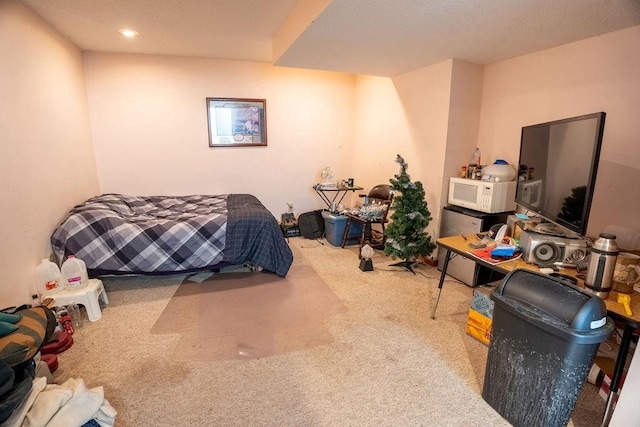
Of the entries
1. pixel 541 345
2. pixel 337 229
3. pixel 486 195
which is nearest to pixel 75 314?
pixel 337 229

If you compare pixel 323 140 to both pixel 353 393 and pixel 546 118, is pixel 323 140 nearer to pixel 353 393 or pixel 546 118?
pixel 546 118

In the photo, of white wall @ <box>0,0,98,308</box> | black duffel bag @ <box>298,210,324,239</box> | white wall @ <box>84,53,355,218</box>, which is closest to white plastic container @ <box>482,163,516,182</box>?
black duffel bag @ <box>298,210,324,239</box>

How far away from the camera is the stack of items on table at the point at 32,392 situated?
112 cm

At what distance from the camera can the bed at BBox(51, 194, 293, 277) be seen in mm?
2660

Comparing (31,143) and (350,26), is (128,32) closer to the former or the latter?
(31,143)

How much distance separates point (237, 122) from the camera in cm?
428

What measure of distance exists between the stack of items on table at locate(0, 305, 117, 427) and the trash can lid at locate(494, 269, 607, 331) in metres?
1.89

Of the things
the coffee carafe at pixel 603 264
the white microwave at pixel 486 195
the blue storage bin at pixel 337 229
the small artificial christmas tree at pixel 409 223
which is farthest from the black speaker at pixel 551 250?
the blue storage bin at pixel 337 229

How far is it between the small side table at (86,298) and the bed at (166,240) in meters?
0.39

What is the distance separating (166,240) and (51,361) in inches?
47.2

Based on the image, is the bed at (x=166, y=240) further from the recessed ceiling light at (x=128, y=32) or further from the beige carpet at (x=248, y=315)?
the recessed ceiling light at (x=128, y=32)

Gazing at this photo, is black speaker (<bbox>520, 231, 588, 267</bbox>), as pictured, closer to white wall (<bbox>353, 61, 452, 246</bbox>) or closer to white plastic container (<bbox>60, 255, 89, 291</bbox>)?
white wall (<bbox>353, 61, 452, 246</bbox>)

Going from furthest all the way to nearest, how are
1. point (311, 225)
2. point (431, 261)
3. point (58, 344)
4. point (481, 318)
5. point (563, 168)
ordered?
point (311, 225)
point (431, 261)
point (481, 318)
point (58, 344)
point (563, 168)

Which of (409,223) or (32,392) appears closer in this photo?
(32,392)
